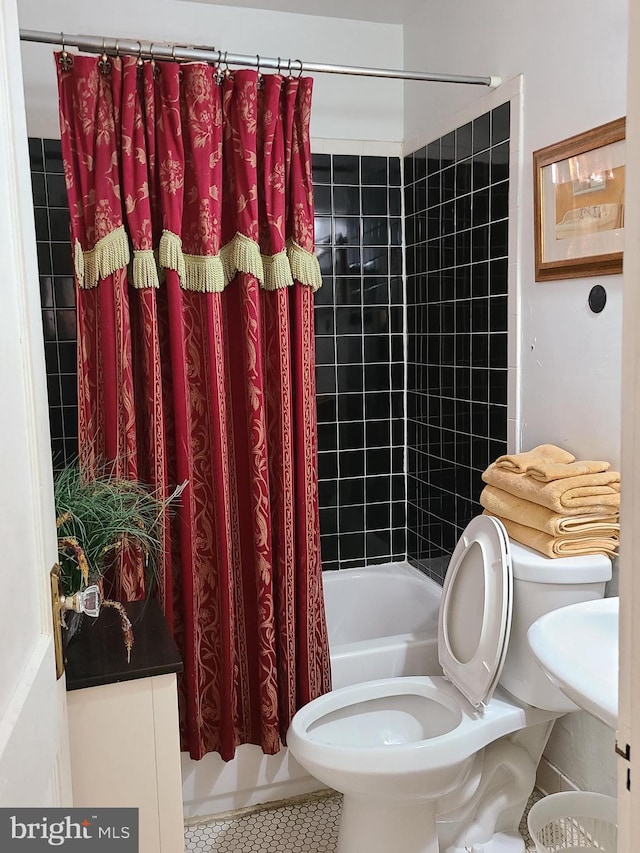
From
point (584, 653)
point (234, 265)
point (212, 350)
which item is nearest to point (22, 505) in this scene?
point (584, 653)

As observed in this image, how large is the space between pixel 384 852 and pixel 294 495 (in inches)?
37.1

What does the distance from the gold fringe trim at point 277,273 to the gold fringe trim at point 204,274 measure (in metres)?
0.13

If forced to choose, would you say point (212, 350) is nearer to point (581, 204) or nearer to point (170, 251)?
point (170, 251)

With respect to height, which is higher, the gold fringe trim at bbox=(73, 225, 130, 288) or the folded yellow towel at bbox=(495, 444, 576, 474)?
the gold fringe trim at bbox=(73, 225, 130, 288)

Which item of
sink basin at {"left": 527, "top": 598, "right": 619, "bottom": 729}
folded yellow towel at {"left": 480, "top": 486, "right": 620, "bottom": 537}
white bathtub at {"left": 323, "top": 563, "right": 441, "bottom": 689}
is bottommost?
white bathtub at {"left": 323, "top": 563, "right": 441, "bottom": 689}

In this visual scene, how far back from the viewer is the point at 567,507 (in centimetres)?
174

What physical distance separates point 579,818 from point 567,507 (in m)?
0.80

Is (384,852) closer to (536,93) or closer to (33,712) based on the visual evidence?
(33,712)

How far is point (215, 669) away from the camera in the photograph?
2.15 metres

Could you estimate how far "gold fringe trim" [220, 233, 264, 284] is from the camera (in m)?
2.00

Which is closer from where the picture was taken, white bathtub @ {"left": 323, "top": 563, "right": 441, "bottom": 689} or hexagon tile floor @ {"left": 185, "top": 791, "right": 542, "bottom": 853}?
hexagon tile floor @ {"left": 185, "top": 791, "right": 542, "bottom": 853}

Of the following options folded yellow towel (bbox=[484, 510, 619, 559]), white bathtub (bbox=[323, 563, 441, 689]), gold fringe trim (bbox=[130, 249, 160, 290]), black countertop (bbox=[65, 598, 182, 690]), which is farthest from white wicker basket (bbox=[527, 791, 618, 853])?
gold fringe trim (bbox=[130, 249, 160, 290])

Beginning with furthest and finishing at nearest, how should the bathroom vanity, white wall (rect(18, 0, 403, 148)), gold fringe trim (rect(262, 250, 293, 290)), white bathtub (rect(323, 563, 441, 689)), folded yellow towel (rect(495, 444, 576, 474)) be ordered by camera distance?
white bathtub (rect(323, 563, 441, 689)), white wall (rect(18, 0, 403, 148)), gold fringe trim (rect(262, 250, 293, 290)), folded yellow towel (rect(495, 444, 576, 474)), the bathroom vanity

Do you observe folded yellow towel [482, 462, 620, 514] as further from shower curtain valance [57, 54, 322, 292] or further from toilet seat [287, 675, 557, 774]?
shower curtain valance [57, 54, 322, 292]
